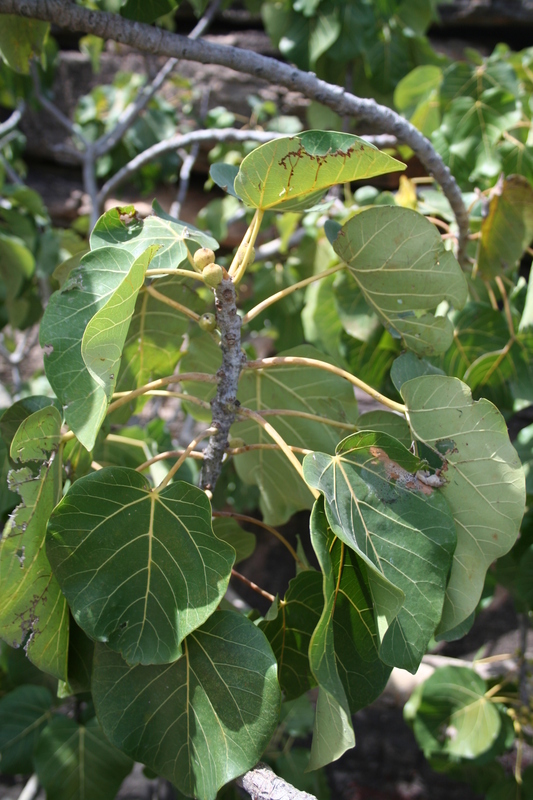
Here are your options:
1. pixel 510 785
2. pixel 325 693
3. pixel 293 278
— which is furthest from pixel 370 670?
pixel 293 278

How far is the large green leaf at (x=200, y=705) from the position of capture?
54 cm

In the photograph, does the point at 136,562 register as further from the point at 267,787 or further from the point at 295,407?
the point at 295,407

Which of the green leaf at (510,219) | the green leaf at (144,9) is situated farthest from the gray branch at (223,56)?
the green leaf at (510,219)

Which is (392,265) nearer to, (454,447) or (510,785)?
(454,447)

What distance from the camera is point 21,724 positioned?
130 cm

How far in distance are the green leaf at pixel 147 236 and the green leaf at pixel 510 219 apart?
570mm

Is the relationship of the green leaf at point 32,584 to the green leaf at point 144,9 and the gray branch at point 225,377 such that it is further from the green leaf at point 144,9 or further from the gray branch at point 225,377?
the green leaf at point 144,9

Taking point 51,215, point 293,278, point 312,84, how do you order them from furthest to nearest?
point 51,215, point 293,278, point 312,84

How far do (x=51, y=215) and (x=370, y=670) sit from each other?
10.0 ft

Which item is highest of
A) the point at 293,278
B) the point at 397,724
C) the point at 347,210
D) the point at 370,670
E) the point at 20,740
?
the point at 347,210

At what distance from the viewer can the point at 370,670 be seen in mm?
574

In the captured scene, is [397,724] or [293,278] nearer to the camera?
[293,278]

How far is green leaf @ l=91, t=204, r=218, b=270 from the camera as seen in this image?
0.63 m

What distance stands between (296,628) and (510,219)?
76 centimetres
